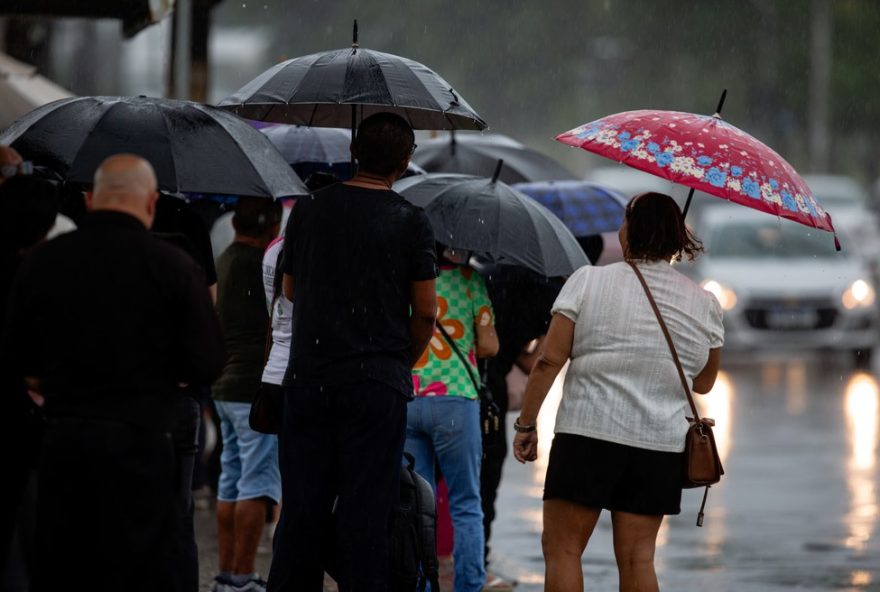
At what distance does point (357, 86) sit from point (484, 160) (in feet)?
8.67

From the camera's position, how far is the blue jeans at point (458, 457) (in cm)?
684

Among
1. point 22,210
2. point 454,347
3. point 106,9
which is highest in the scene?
point 106,9

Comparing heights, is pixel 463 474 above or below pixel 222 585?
above

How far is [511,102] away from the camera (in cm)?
6303

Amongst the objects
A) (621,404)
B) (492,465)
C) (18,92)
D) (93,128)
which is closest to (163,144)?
(93,128)

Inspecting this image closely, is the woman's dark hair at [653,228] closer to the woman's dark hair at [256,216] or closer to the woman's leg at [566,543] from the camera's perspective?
the woman's leg at [566,543]

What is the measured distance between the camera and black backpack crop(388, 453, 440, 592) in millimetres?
5820

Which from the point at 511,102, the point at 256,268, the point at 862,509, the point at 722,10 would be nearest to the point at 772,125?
the point at 722,10

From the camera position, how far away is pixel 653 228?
19.4ft

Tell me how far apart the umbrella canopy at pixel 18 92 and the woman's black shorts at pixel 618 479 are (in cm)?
554

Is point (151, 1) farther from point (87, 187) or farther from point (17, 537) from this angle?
point (17, 537)

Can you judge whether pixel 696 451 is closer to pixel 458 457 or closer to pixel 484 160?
pixel 458 457

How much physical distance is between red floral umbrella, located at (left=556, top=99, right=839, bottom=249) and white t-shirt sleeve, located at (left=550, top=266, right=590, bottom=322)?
16.9 inches

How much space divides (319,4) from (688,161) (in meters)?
56.9
